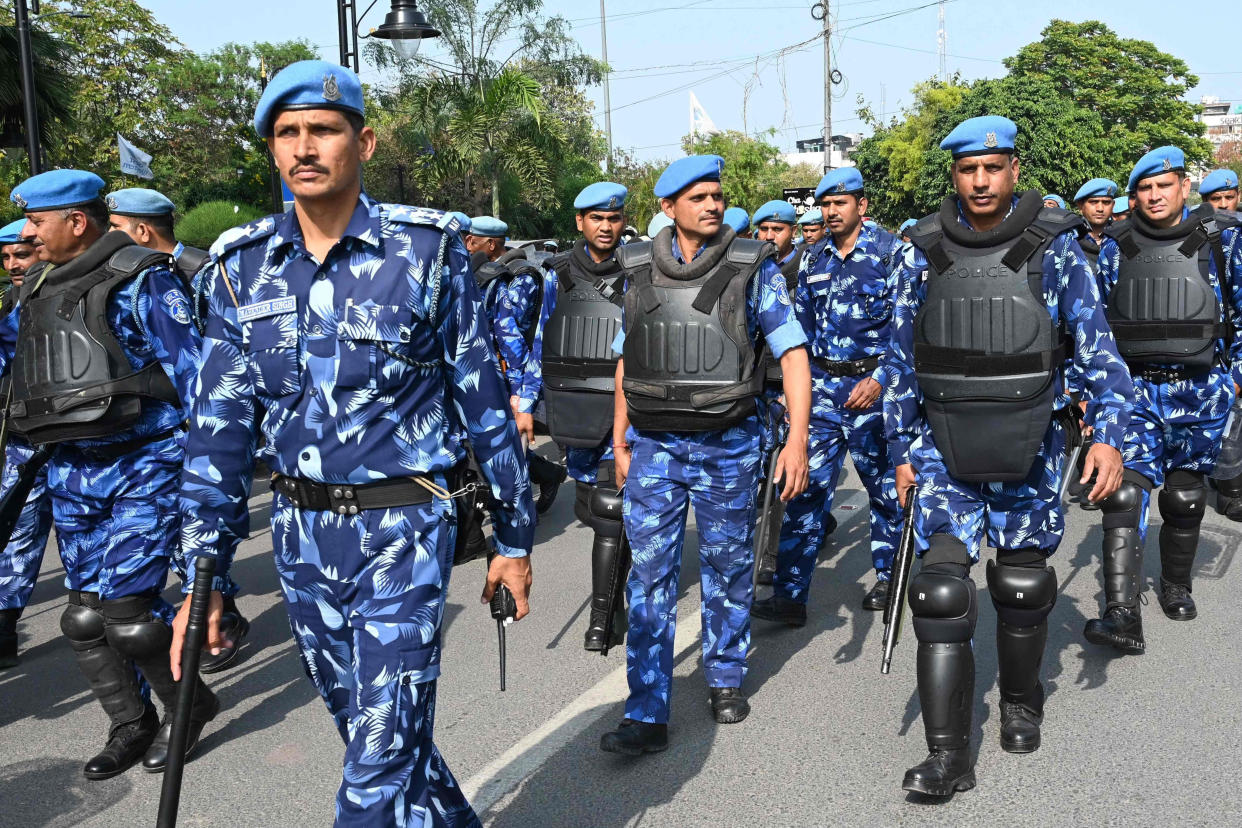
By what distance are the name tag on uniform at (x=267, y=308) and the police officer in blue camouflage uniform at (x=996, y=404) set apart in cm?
221

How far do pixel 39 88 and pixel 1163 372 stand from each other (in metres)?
11.3

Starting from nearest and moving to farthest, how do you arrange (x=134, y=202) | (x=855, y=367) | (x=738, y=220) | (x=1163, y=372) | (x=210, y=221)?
1. (x=134, y=202)
2. (x=1163, y=372)
3. (x=855, y=367)
4. (x=738, y=220)
5. (x=210, y=221)

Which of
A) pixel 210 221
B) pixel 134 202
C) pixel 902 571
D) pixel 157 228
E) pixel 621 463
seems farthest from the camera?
pixel 210 221

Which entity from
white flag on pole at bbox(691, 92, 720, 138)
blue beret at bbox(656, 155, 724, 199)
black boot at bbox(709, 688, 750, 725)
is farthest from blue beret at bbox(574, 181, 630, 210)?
white flag on pole at bbox(691, 92, 720, 138)

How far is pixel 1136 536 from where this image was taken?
5.57 metres

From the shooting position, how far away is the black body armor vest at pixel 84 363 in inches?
173

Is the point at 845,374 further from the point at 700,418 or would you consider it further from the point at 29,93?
the point at 29,93

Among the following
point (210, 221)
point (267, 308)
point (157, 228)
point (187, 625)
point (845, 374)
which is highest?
point (210, 221)

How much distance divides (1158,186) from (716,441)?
2873 millimetres

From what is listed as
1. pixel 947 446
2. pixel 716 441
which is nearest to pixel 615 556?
pixel 716 441

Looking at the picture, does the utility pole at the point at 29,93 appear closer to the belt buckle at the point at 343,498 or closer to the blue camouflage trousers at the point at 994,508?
the blue camouflage trousers at the point at 994,508

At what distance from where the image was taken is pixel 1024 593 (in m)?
4.14

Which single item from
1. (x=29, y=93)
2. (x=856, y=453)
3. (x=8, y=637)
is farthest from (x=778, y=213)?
(x=29, y=93)

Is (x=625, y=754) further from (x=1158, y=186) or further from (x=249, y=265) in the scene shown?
(x=1158, y=186)
